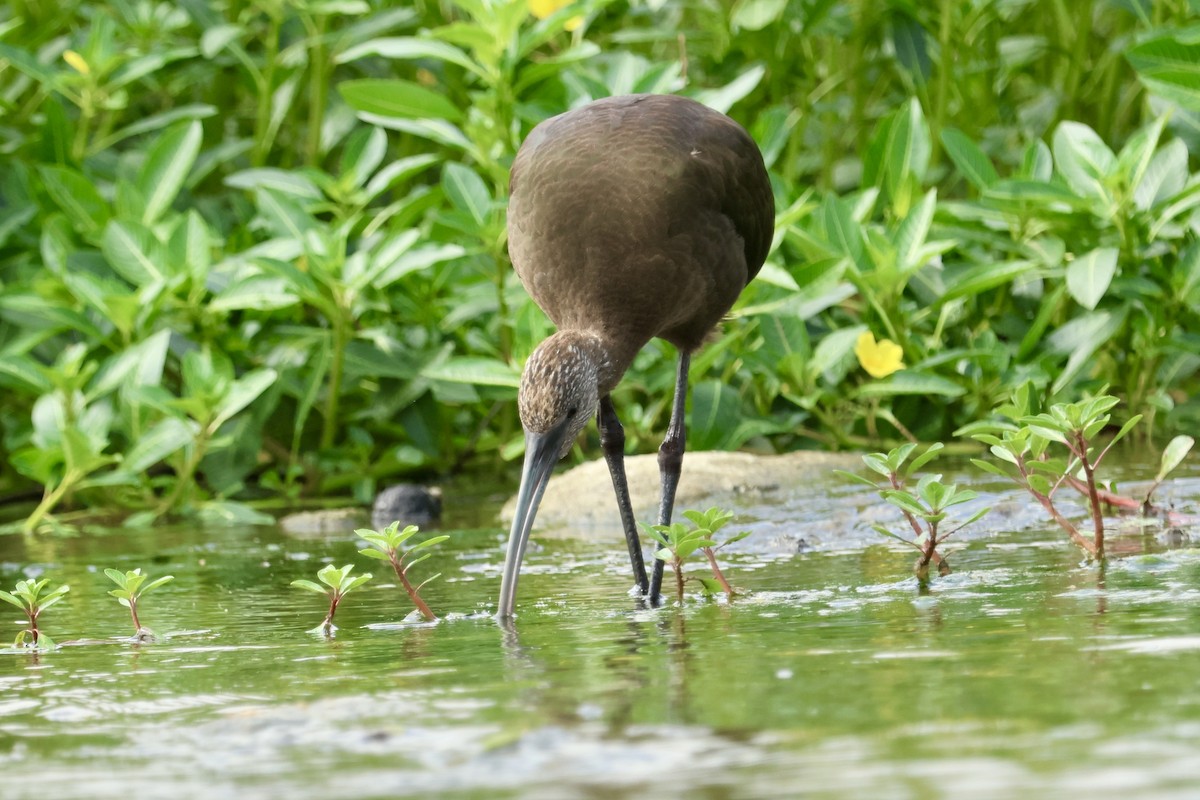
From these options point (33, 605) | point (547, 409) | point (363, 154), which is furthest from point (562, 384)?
point (363, 154)

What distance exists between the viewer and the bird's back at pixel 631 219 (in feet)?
14.8

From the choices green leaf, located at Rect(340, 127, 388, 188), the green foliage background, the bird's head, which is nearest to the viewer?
the bird's head

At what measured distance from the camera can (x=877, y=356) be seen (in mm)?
6039

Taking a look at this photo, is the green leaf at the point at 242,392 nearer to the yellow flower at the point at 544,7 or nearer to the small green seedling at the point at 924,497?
the yellow flower at the point at 544,7

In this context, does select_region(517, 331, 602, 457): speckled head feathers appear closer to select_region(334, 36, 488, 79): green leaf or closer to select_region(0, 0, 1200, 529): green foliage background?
select_region(0, 0, 1200, 529): green foliage background

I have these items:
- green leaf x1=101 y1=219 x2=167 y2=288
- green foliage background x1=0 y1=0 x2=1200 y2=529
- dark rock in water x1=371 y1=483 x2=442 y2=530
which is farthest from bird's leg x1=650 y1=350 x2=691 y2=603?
green leaf x1=101 y1=219 x2=167 y2=288

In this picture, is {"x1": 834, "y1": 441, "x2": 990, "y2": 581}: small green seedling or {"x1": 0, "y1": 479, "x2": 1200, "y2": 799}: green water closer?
{"x1": 0, "y1": 479, "x2": 1200, "y2": 799}: green water

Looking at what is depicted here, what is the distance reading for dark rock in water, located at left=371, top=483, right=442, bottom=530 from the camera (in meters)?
5.86

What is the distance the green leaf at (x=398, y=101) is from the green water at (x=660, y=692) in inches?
106

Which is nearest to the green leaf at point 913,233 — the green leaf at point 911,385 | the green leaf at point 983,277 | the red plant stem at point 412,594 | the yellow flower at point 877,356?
the green leaf at point 983,277

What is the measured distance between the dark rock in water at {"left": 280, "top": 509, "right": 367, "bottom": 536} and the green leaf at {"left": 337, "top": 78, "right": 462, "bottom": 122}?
5.17ft

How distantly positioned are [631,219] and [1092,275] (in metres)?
2.13

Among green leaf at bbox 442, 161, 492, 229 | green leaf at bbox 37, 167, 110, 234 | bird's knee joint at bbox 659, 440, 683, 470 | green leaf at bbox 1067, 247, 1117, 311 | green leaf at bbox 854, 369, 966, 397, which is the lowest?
bird's knee joint at bbox 659, 440, 683, 470

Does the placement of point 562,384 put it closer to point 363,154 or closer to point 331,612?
point 331,612
